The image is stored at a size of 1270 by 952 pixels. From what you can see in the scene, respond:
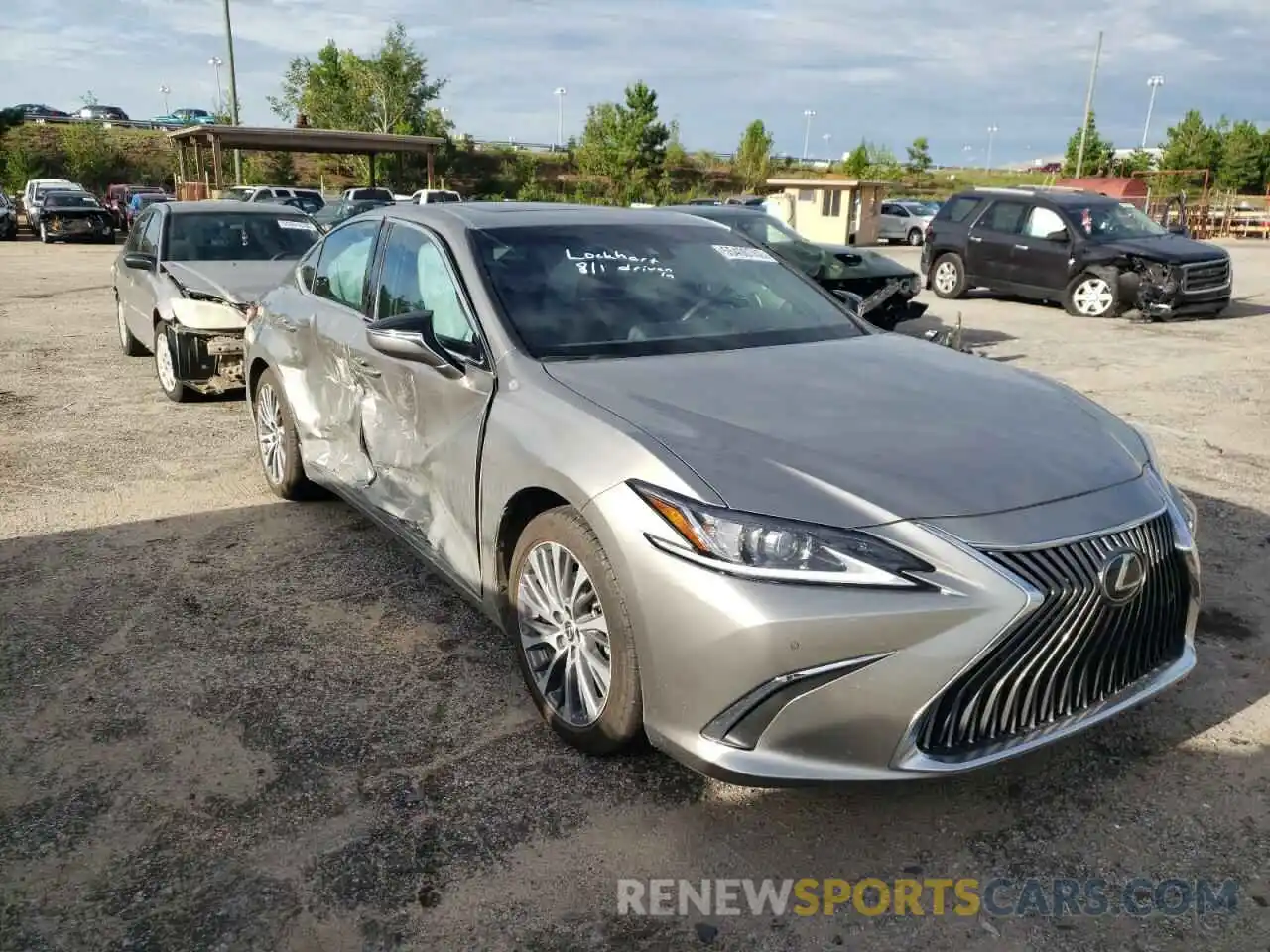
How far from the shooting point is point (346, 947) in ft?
7.77

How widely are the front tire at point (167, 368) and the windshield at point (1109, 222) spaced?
38.5ft

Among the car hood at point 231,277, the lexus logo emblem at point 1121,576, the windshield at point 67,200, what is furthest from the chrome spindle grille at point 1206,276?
the windshield at point 67,200

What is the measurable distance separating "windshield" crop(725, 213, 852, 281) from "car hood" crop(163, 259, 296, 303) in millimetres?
4642

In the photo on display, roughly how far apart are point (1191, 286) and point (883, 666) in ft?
42.5

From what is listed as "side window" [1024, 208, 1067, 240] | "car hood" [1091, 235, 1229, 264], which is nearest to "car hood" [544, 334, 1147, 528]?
"car hood" [1091, 235, 1229, 264]

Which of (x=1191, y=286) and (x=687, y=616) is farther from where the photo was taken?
(x=1191, y=286)

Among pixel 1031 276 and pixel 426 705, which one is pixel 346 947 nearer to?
pixel 426 705

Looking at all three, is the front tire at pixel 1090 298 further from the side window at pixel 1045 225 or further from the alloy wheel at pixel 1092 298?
the side window at pixel 1045 225

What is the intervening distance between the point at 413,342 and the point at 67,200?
31080 millimetres

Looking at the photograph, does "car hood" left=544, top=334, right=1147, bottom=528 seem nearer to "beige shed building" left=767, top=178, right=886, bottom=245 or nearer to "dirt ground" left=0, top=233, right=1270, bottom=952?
"dirt ground" left=0, top=233, right=1270, bottom=952

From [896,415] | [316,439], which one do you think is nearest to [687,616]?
[896,415]

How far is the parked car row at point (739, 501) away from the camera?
96.0 inches


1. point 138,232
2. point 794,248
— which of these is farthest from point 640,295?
point 794,248

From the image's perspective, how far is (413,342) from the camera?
351cm
